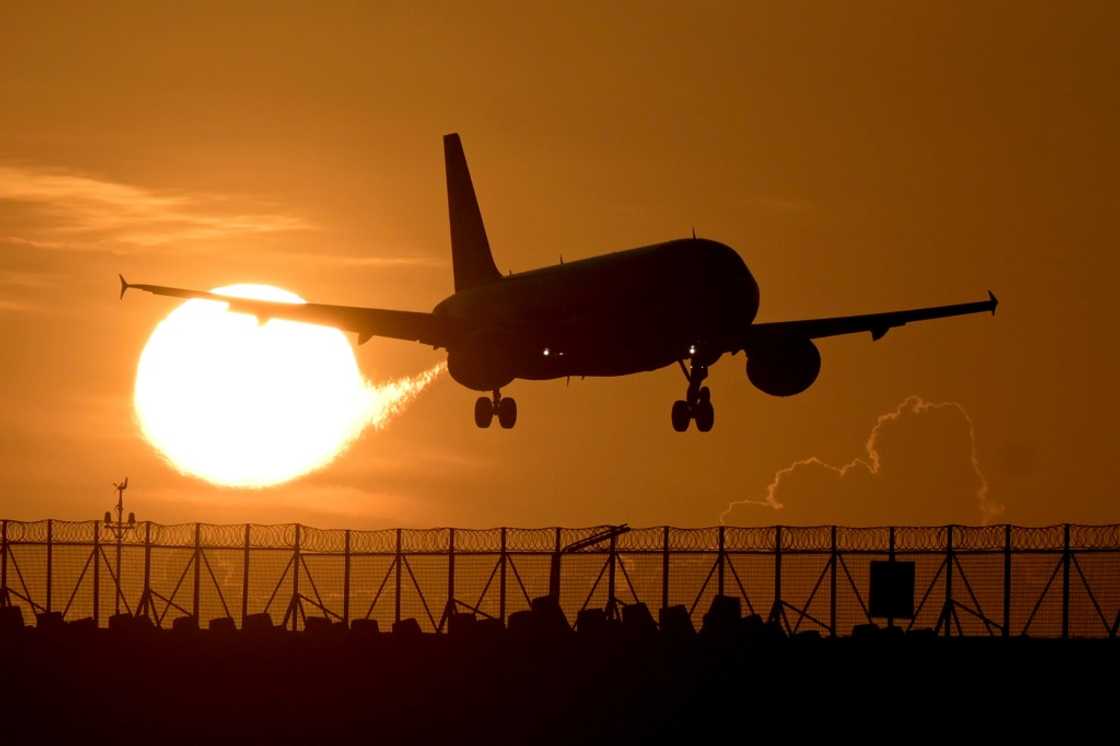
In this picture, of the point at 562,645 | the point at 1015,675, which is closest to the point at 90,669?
the point at 562,645

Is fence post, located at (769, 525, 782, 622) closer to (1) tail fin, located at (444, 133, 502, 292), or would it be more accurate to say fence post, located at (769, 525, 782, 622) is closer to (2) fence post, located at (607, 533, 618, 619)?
(2) fence post, located at (607, 533, 618, 619)

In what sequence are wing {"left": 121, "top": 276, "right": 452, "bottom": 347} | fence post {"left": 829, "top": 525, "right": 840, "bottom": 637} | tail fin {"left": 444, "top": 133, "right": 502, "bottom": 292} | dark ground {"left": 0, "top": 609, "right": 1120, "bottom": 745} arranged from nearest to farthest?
dark ground {"left": 0, "top": 609, "right": 1120, "bottom": 745}, fence post {"left": 829, "top": 525, "right": 840, "bottom": 637}, wing {"left": 121, "top": 276, "right": 452, "bottom": 347}, tail fin {"left": 444, "top": 133, "right": 502, "bottom": 292}

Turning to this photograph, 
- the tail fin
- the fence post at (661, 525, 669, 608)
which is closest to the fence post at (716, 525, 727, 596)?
the fence post at (661, 525, 669, 608)

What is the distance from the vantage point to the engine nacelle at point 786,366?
253ft

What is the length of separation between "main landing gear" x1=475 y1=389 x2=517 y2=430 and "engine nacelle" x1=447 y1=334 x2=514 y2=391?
18.4 feet

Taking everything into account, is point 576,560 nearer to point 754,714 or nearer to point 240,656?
point 240,656

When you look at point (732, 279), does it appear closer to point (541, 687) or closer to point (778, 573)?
point (778, 573)

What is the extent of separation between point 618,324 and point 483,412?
1164cm

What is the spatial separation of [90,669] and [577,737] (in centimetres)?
1480

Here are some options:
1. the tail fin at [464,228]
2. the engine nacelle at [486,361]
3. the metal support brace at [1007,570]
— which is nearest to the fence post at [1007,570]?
the metal support brace at [1007,570]

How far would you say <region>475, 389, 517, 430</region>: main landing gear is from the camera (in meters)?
83.6

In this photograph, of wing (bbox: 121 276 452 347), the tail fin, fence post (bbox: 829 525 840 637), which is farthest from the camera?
the tail fin

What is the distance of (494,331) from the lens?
7731cm

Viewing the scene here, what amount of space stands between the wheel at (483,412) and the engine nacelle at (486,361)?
5753 mm
